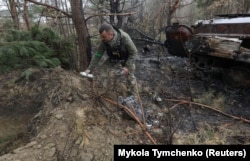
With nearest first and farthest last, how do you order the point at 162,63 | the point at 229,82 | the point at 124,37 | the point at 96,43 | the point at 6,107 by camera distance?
the point at 124,37
the point at 6,107
the point at 229,82
the point at 162,63
the point at 96,43

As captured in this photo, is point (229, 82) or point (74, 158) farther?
point (229, 82)

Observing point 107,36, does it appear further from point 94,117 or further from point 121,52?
point 94,117

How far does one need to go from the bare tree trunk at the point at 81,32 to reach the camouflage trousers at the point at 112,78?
49 cm

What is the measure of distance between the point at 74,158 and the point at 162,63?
5.95 m

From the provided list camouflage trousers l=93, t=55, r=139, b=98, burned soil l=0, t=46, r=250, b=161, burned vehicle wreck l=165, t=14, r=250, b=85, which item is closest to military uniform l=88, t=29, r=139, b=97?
camouflage trousers l=93, t=55, r=139, b=98

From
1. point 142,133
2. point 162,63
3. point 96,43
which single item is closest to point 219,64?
point 162,63

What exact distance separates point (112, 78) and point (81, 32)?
121 centimetres

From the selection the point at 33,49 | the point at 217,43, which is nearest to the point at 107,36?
the point at 33,49

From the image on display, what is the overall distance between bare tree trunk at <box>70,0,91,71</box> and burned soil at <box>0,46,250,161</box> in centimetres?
74

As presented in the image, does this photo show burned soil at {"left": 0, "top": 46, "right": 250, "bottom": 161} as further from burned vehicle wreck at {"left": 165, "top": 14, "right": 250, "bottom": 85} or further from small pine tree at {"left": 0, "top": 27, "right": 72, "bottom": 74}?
burned vehicle wreck at {"left": 165, "top": 14, "right": 250, "bottom": 85}

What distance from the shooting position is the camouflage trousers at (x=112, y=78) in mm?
4773

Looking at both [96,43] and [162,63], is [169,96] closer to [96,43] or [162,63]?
[162,63]

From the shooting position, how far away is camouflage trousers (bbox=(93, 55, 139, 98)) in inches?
188

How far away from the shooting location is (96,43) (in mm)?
11438
